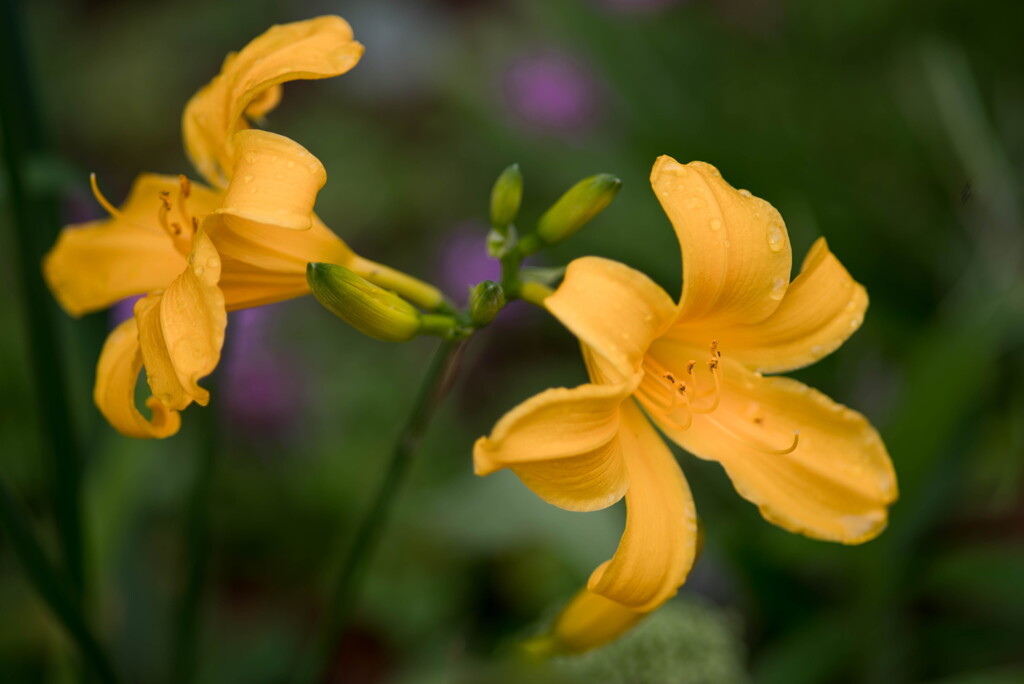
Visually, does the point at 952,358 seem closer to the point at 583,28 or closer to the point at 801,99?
the point at 801,99

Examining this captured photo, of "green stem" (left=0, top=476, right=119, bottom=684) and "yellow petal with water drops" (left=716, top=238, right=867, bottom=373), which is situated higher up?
"yellow petal with water drops" (left=716, top=238, right=867, bottom=373)

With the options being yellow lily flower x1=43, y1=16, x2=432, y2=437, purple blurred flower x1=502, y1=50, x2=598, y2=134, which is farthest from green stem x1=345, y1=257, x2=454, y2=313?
purple blurred flower x1=502, y1=50, x2=598, y2=134

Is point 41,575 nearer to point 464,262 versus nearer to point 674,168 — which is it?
point 674,168

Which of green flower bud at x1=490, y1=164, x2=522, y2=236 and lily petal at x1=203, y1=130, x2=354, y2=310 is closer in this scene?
lily petal at x1=203, y1=130, x2=354, y2=310

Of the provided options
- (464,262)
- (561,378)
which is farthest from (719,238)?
(464,262)

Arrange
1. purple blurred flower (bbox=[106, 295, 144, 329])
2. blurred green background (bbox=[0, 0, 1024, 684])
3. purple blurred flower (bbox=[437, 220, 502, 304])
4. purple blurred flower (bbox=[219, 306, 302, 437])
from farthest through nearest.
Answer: purple blurred flower (bbox=[437, 220, 502, 304]), purple blurred flower (bbox=[219, 306, 302, 437]), purple blurred flower (bbox=[106, 295, 144, 329]), blurred green background (bbox=[0, 0, 1024, 684])

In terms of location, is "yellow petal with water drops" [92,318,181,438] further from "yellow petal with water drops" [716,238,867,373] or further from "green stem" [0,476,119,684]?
"yellow petal with water drops" [716,238,867,373]
